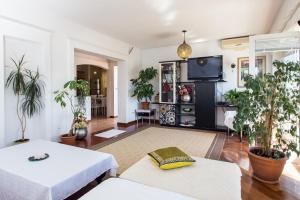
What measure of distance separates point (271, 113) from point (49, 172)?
104 inches

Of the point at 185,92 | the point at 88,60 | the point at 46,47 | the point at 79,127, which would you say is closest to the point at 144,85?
the point at 185,92

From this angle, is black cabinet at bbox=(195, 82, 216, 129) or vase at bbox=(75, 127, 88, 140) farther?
black cabinet at bbox=(195, 82, 216, 129)

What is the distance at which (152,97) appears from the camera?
6328mm

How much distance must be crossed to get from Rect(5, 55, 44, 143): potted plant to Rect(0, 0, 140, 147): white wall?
0.44 feet

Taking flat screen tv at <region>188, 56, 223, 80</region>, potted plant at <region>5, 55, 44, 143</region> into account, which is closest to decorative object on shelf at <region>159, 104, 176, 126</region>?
flat screen tv at <region>188, 56, 223, 80</region>

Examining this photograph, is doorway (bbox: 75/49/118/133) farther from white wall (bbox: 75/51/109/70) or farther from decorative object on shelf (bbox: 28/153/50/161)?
decorative object on shelf (bbox: 28/153/50/161)

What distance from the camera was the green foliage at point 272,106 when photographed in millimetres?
2137

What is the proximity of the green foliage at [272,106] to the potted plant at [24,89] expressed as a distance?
336 cm

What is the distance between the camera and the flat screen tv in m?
4.92

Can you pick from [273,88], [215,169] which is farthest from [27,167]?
[273,88]

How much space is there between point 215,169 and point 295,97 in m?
1.44

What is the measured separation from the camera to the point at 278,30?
3639mm

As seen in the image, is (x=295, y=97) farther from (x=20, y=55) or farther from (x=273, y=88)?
(x=20, y=55)

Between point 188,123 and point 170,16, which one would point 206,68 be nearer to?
point 188,123
